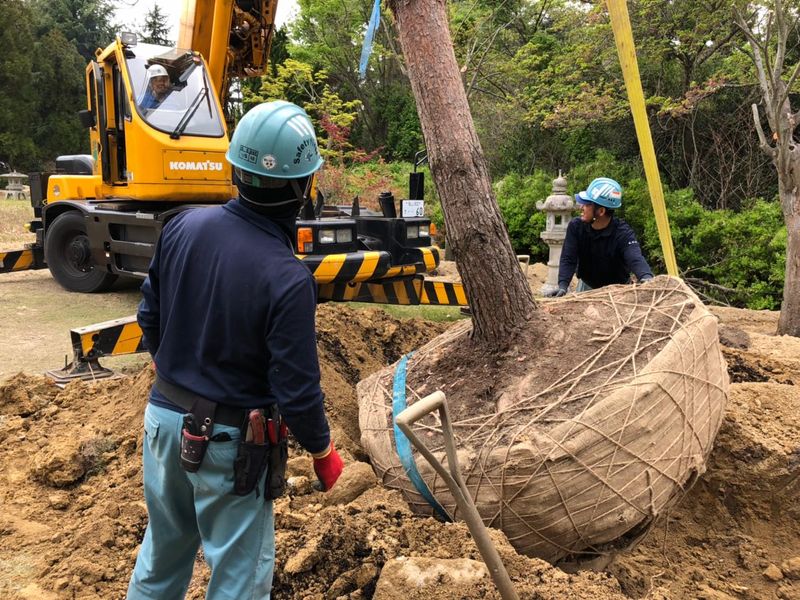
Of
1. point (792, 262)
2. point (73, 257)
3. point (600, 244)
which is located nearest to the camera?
point (600, 244)

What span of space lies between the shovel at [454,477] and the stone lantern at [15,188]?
24098 millimetres

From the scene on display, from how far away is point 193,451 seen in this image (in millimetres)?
1852

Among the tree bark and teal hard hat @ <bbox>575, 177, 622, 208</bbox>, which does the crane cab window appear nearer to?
teal hard hat @ <bbox>575, 177, 622, 208</bbox>

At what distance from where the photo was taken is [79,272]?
753 cm

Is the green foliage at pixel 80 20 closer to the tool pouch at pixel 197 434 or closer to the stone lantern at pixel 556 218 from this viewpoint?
the stone lantern at pixel 556 218

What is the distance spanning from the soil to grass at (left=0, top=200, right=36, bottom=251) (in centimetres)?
749

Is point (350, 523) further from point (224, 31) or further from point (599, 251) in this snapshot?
point (224, 31)

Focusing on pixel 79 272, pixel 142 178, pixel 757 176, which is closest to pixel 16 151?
pixel 79 272

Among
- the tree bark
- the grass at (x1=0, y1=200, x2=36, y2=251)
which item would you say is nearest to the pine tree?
the grass at (x1=0, y1=200, x2=36, y2=251)

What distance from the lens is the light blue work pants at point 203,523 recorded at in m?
1.89

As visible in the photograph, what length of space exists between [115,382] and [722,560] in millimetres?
3645

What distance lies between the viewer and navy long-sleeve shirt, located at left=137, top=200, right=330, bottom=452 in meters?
1.79

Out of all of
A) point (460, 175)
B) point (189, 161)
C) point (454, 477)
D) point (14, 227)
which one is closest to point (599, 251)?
point (460, 175)

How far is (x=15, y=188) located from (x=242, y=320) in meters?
25.2
